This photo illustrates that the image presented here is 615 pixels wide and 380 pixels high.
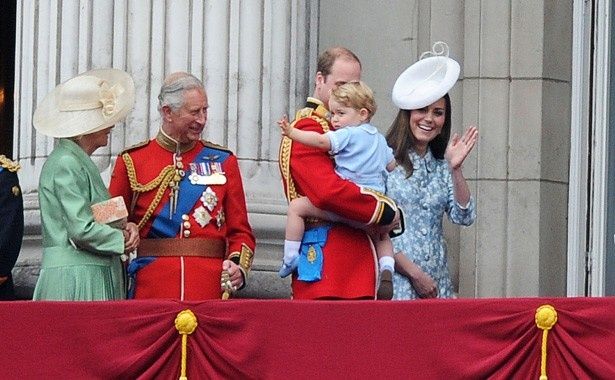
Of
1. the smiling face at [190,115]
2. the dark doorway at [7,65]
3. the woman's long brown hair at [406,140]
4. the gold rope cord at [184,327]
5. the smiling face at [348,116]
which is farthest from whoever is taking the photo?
the dark doorway at [7,65]

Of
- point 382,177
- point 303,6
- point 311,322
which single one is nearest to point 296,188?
point 382,177

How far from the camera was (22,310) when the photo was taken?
397 inches

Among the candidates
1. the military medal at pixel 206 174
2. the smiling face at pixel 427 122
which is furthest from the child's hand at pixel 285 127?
the smiling face at pixel 427 122

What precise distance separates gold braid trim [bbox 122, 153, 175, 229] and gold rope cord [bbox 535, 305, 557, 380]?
206 cm

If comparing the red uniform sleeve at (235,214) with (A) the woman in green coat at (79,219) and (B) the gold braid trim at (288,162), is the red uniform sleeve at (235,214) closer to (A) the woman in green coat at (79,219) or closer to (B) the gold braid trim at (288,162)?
(B) the gold braid trim at (288,162)

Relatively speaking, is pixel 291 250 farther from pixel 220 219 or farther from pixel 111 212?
pixel 111 212

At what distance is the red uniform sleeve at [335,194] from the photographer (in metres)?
10.5

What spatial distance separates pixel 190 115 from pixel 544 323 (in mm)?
2077

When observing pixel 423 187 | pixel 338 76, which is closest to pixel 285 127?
pixel 338 76

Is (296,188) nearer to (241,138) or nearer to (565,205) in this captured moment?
(241,138)

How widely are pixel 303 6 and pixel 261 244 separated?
129cm

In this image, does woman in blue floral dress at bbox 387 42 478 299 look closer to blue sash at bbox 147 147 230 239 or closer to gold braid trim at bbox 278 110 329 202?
gold braid trim at bbox 278 110 329 202

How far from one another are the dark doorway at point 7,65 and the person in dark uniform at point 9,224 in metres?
5.00

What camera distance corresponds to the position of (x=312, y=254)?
10.7m
